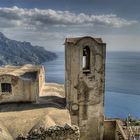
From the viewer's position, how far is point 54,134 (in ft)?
43.1

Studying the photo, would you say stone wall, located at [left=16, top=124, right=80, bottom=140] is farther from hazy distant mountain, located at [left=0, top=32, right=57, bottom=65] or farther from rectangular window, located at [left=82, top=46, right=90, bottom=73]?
hazy distant mountain, located at [left=0, top=32, right=57, bottom=65]

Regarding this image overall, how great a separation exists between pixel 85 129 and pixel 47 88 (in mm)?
6544

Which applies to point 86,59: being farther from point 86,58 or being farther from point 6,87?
point 6,87

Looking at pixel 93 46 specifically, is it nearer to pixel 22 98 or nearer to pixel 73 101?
pixel 73 101

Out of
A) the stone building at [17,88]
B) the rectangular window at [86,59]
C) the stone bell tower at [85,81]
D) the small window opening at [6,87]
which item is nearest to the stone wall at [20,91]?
the stone building at [17,88]

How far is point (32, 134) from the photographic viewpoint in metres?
13.0

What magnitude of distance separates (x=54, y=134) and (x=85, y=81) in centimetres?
667

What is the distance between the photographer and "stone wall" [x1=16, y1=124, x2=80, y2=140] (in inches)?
513

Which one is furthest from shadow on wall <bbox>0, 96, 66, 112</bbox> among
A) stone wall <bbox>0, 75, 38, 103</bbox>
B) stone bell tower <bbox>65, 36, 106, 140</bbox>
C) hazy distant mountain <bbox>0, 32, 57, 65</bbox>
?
Answer: hazy distant mountain <bbox>0, 32, 57, 65</bbox>

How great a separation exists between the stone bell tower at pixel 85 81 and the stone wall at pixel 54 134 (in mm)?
6019

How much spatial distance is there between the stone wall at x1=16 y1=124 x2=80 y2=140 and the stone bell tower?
19.7 feet

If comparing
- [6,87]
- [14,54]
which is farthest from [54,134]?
[14,54]

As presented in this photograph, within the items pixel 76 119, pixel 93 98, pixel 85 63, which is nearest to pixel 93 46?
pixel 85 63

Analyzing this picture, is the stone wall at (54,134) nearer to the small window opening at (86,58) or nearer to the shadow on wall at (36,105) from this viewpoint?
the shadow on wall at (36,105)
